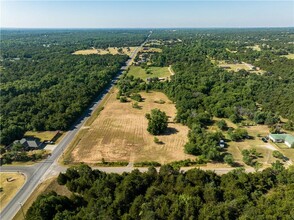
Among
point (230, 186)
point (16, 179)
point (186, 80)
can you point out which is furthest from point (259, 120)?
point (16, 179)

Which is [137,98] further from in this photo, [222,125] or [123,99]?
[222,125]

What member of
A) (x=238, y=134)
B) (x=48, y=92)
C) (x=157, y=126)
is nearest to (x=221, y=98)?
(x=238, y=134)

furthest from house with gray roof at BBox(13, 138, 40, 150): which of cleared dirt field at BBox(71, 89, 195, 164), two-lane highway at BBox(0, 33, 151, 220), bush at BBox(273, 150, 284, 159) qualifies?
bush at BBox(273, 150, 284, 159)

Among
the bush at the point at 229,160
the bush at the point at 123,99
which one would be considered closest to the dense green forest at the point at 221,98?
the bush at the point at 229,160

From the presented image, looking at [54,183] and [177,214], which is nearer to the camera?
[177,214]

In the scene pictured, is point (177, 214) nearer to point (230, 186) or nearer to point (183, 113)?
point (230, 186)
